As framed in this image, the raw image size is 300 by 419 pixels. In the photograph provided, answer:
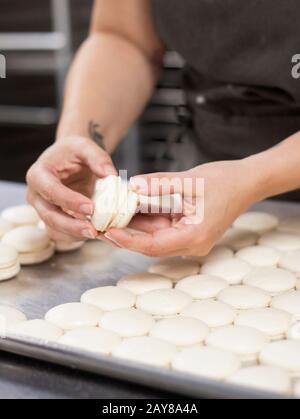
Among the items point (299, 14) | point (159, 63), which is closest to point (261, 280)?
point (299, 14)

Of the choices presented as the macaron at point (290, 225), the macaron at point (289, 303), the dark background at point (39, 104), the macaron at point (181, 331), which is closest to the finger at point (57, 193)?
the macaron at point (181, 331)

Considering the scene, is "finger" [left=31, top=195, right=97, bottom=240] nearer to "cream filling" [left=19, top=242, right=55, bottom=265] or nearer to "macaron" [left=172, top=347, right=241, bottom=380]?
"cream filling" [left=19, top=242, right=55, bottom=265]

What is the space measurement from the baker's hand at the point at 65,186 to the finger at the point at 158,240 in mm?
58

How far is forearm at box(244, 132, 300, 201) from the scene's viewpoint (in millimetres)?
1061

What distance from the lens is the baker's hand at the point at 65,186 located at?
1.04 m

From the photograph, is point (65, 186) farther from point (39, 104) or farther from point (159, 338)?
point (39, 104)

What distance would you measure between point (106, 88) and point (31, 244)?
0.43 metres

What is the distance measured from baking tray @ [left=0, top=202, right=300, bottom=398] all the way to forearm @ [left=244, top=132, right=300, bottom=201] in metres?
0.26

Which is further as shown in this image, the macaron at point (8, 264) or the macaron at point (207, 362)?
the macaron at point (8, 264)

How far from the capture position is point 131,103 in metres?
1.54

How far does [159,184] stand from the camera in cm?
97

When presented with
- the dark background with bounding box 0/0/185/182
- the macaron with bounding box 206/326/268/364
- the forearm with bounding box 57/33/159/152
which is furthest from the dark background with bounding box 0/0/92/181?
the macaron with bounding box 206/326/268/364

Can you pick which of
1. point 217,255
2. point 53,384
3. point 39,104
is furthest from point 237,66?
point 39,104

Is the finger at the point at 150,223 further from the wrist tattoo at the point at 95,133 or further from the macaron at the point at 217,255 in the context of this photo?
the wrist tattoo at the point at 95,133
